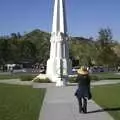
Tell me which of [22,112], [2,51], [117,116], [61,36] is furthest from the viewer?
[2,51]

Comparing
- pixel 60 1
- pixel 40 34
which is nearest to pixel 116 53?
pixel 40 34

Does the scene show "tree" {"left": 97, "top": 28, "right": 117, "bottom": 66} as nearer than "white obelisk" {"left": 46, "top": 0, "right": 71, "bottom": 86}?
No

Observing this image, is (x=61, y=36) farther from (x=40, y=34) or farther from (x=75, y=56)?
(x=40, y=34)

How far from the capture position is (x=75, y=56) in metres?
119

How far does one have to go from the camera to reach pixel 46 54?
393ft

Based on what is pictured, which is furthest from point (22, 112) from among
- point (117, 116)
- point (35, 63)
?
point (35, 63)

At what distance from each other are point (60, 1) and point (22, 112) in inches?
1245

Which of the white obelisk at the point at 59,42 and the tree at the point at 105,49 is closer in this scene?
the white obelisk at the point at 59,42

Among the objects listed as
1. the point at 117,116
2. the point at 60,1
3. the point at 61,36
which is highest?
the point at 60,1

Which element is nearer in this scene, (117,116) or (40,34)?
(117,116)

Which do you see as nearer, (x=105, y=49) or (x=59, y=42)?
(x=59, y=42)

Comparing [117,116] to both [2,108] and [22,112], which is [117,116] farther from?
[2,108]

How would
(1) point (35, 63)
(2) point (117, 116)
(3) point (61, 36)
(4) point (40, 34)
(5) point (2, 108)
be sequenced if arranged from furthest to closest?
(4) point (40, 34), (1) point (35, 63), (3) point (61, 36), (5) point (2, 108), (2) point (117, 116)

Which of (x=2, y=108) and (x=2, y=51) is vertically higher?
(x=2, y=51)
